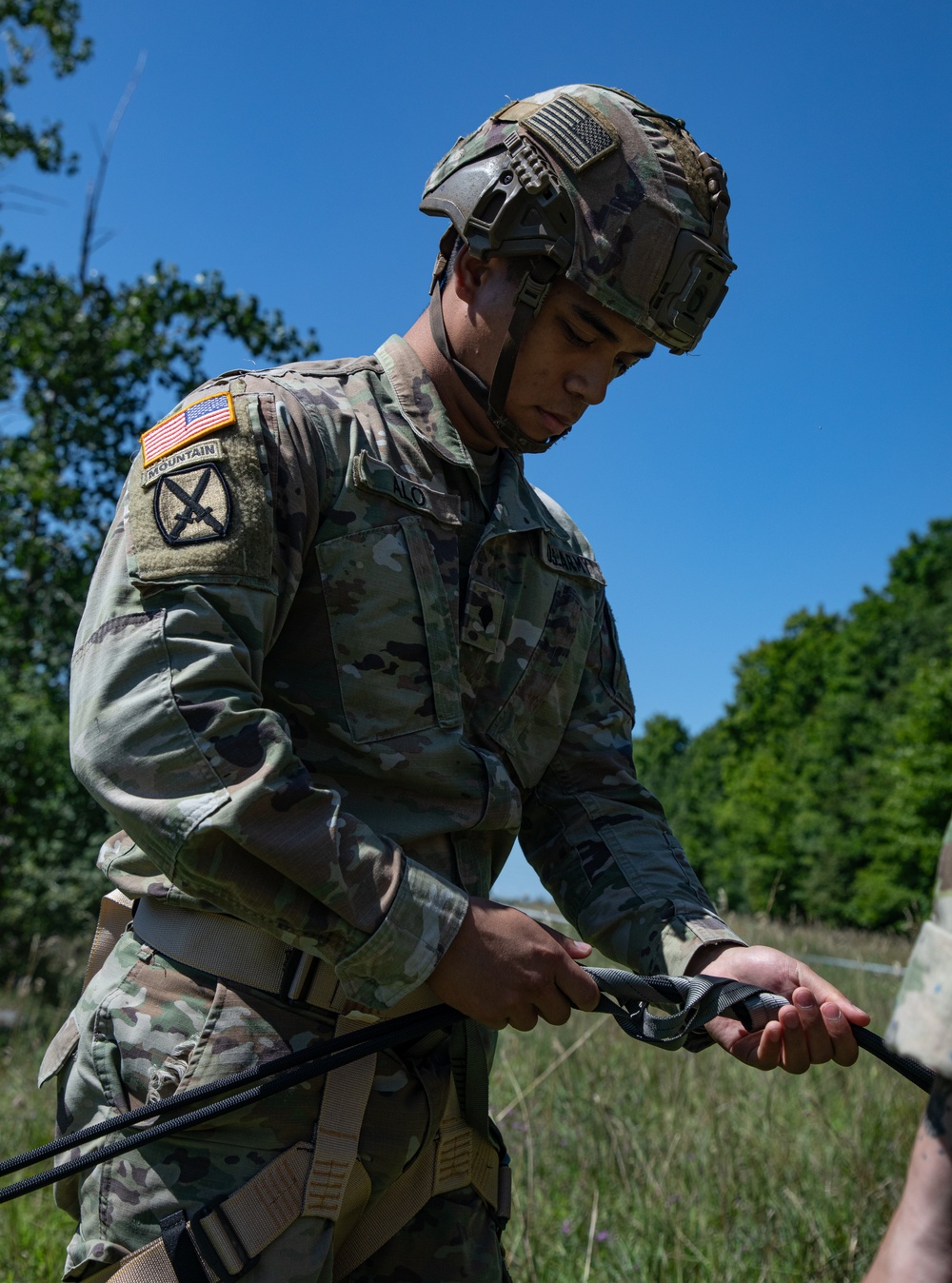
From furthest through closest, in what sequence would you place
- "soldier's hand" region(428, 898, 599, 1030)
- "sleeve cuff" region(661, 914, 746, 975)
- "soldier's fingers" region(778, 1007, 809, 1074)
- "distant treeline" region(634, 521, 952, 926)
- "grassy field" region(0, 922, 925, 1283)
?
1. "distant treeline" region(634, 521, 952, 926)
2. "grassy field" region(0, 922, 925, 1283)
3. "sleeve cuff" region(661, 914, 746, 975)
4. "soldier's fingers" region(778, 1007, 809, 1074)
5. "soldier's hand" region(428, 898, 599, 1030)

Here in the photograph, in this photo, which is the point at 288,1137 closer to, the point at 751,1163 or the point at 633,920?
the point at 633,920

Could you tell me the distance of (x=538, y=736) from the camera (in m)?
2.52

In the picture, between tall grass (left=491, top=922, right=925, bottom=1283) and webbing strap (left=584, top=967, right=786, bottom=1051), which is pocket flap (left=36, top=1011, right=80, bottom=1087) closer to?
webbing strap (left=584, top=967, right=786, bottom=1051)

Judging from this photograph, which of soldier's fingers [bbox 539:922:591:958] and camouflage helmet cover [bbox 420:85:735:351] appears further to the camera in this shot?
camouflage helmet cover [bbox 420:85:735:351]

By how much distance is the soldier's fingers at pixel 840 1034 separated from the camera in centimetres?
202

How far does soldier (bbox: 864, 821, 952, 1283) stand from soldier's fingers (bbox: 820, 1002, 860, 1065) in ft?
2.92

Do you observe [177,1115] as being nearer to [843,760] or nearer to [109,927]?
[109,927]

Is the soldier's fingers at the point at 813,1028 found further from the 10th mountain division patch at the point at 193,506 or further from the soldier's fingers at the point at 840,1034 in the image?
the 10th mountain division patch at the point at 193,506

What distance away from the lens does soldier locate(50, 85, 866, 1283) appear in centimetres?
187

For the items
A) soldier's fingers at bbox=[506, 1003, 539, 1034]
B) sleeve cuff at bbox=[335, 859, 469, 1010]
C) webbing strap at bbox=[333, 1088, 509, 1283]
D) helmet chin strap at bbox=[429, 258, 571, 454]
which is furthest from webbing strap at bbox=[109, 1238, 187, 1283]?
helmet chin strap at bbox=[429, 258, 571, 454]

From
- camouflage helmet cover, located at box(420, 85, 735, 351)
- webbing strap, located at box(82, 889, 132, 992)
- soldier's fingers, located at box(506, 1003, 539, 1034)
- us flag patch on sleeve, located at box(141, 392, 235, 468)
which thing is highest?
camouflage helmet cover, located at box(420, 85, 735, 351)

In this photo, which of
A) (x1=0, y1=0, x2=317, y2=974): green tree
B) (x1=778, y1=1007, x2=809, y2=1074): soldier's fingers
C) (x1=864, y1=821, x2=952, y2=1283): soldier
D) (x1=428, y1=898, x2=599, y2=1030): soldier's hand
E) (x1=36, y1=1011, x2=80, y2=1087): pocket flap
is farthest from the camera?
(x1=0, y1=0, x2=317, y2=974): green tree

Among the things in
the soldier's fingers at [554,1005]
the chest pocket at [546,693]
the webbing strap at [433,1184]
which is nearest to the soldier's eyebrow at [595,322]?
the chest pocket at [546,693]

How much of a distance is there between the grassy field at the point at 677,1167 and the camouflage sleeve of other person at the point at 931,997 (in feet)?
8.09
